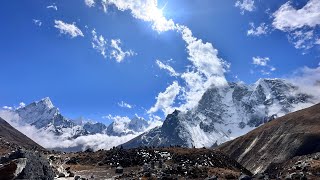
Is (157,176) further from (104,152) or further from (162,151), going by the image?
(104,152)

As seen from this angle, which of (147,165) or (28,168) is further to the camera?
(147,165)

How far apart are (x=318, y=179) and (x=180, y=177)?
21121 millimetres

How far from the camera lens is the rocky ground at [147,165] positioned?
210 feet

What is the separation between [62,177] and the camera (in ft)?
209

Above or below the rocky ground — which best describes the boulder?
below

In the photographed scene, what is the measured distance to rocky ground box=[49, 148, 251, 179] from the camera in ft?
210

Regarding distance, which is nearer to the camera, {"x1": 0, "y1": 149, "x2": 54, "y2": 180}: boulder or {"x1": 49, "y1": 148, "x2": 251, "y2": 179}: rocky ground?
{"x1": 0, "y1": 149, "x2": 54, "y2": 180}: boulder

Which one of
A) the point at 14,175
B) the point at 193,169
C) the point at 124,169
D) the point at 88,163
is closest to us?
the point at 14,175

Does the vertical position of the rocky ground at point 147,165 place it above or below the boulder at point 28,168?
above

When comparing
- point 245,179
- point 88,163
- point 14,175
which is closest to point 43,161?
point 14,175

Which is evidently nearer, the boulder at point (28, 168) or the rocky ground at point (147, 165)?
the boulder at point (28, 168)

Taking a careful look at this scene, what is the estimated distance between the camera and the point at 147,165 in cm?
7038

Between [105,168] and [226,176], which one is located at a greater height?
[105,168]

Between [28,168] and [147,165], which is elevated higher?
[147,165]
